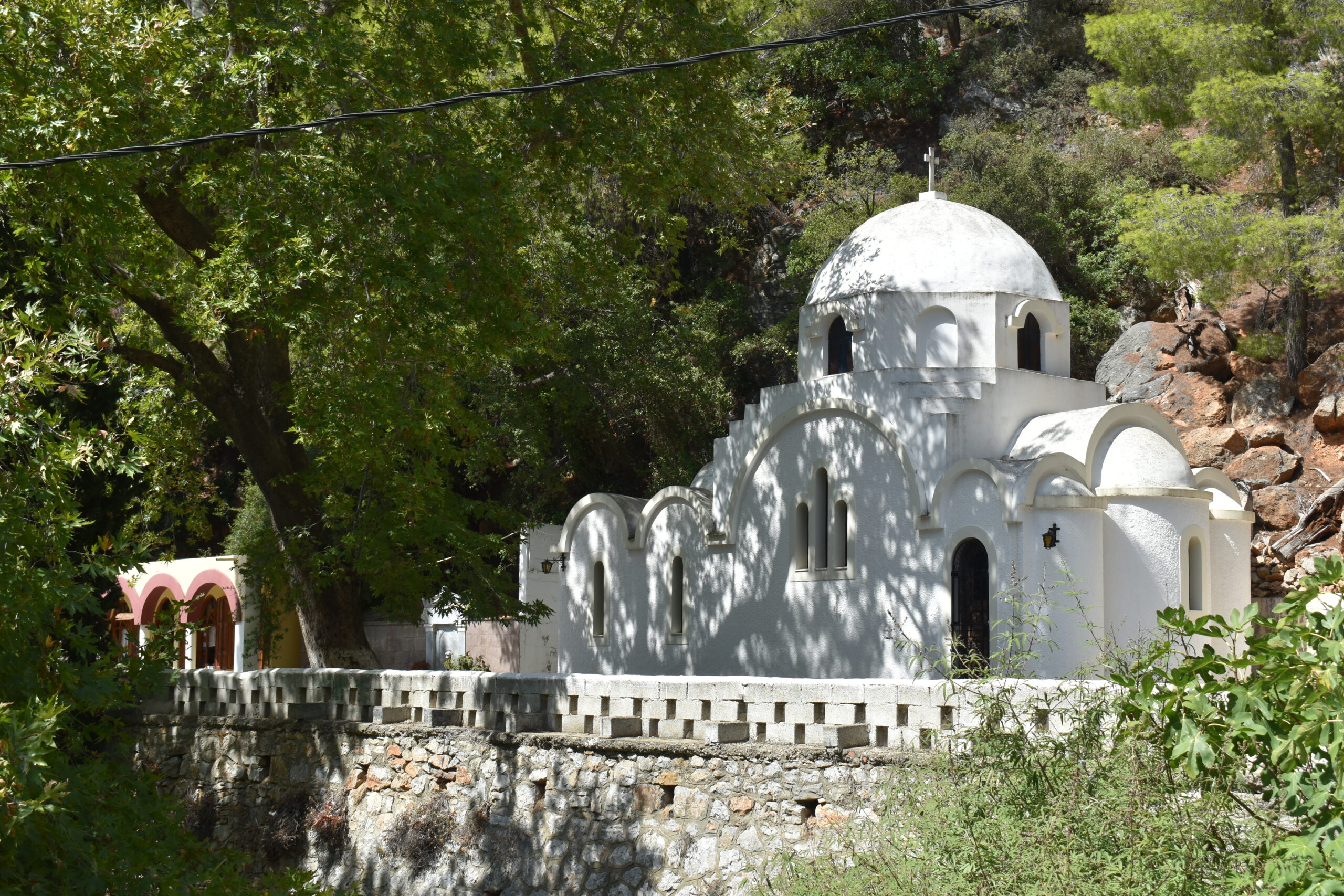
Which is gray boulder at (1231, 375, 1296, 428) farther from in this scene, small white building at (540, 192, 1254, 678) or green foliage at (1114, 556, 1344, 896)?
green foliage at (1114, 556, 1344, 896)

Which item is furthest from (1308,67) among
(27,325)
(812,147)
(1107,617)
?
(27,325)

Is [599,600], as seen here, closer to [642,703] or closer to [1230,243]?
[642,703]

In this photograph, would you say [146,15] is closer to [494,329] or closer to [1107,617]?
[494,329]

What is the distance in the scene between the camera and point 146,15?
12.3 meters

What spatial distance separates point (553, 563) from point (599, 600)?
2.15 metres

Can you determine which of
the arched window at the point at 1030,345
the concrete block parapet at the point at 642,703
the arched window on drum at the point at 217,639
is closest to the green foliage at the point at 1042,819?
the concrete block parapet at the point at 642,703

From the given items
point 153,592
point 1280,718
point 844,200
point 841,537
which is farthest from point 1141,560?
point 153,592

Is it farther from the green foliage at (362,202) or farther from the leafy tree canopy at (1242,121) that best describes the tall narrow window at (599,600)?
the leafy tree canopy at (1242,121)

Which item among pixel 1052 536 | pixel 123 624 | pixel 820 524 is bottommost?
pixel 123 624

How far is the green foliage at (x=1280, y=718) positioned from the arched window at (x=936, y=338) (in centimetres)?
1098

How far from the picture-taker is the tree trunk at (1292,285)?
21.9 m

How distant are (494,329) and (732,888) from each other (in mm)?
6361

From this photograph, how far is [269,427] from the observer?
14.3 meters

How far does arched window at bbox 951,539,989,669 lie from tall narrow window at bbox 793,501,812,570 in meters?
2.38
